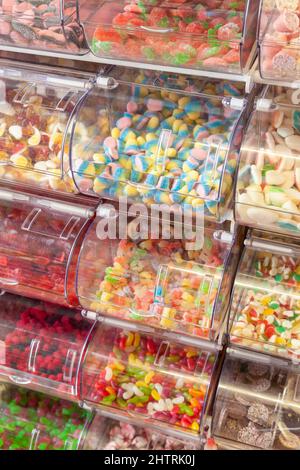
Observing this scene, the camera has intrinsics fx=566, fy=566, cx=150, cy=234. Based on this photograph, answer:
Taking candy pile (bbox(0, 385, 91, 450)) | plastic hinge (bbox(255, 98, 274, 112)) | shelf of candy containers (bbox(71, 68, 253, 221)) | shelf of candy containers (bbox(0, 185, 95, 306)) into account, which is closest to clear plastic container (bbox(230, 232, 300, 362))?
shelf of candy containers (bbox(71, 68, 253, 221))

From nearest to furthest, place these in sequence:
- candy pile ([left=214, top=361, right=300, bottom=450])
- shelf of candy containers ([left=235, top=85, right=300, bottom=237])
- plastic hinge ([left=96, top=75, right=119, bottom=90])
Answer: shelf of candy containers ([left=235, top=85, right=300, bottom=237])
plastic hinge ([left=96, top=75, right=119, bottom=90])
candy pile ([left=214, top=361, right=300, bottom=450])

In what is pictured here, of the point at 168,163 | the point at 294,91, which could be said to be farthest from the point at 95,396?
the point at 294,91

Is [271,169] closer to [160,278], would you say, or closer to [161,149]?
[161,149]

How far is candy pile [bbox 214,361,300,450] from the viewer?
1.70 meters

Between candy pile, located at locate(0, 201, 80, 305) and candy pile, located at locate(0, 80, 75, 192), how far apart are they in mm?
183

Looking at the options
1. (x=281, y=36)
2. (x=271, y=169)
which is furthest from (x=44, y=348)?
(x=281, y=36)

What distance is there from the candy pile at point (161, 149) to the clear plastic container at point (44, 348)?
1.91ft

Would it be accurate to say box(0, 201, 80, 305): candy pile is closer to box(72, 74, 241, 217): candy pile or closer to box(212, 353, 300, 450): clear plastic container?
box(72, 74, 241, 217): candy pile

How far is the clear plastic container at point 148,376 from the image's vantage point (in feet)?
5.82

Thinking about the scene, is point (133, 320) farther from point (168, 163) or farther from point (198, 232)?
point (168, 163)

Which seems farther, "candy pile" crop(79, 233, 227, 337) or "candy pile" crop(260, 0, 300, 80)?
"candy pile" crop(79, 233, 227, 337)

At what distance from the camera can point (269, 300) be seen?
1619 millimetres

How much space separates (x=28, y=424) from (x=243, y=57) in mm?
1475

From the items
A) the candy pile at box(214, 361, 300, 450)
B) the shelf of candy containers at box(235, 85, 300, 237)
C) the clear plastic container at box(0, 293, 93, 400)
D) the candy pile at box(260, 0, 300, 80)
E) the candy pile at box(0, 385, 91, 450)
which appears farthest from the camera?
the candy pile at box(0, 385, 91, 450)
